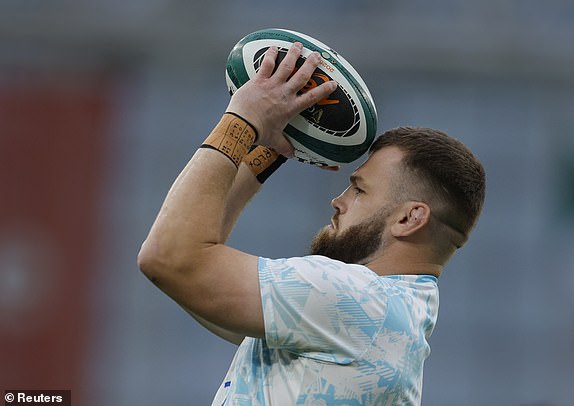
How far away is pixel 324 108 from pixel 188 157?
7400mm

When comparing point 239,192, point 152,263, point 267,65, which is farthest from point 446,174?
point 152,263

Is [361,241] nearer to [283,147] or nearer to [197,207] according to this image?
[283,147]

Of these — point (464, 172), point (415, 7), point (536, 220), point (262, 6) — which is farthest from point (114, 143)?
point (464, 172)

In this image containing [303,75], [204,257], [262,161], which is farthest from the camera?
[262,161]

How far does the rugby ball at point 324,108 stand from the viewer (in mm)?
3486

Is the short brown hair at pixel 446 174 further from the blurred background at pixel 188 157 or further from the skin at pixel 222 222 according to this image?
the blurred background at pixel 188 157

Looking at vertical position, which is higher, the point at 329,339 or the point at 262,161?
the point at 262,161

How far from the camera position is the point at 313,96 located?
134 inches

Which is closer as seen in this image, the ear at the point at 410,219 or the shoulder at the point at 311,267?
the shoulder at the point at 311,267

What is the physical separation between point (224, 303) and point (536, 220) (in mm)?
8596

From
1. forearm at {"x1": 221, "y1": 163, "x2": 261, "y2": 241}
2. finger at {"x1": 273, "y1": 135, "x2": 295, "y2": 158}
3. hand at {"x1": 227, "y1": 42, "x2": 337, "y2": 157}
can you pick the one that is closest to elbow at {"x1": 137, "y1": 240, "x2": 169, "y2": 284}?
hand at {"x1": 227, "y1": 42, "x2": 337, "y2": 157}

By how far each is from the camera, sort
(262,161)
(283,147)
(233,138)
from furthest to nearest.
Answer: (262,161) → (283,147) → (233,138)

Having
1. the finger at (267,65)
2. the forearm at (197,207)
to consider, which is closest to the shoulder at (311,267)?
the forearm at (197,207)

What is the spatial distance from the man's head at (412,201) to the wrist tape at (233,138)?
1.52 ft
